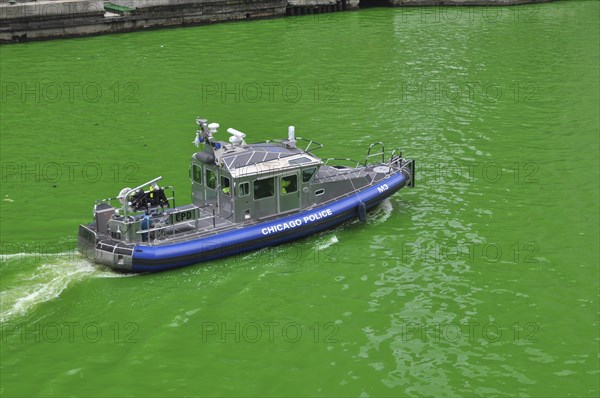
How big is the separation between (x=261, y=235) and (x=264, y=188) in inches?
45.5

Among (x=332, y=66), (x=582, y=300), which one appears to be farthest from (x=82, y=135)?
(x=582, y=300)

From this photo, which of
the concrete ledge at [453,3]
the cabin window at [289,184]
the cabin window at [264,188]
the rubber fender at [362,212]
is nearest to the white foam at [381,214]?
the rubber fender at [362,212]

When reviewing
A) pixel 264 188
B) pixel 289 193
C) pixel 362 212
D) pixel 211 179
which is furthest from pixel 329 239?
pixel 211 179

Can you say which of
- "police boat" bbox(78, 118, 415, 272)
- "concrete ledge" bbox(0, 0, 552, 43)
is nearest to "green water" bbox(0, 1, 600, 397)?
"police boat" bbox(78, 118, 415, 272)

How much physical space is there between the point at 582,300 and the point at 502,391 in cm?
409

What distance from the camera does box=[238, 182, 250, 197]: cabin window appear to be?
21.4 meters

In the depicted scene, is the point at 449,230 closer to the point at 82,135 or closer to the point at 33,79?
the point at 82,135

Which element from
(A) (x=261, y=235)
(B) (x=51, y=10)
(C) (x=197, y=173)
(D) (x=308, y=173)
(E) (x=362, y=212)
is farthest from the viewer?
(B) (x=51, y=10)

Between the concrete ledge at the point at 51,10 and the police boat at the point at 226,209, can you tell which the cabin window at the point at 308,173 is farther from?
the concrete ledge at the point at 51,10

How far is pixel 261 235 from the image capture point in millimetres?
21453

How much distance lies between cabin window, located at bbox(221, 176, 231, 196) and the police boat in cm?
2

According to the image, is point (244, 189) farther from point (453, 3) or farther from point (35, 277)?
point (453, 3)

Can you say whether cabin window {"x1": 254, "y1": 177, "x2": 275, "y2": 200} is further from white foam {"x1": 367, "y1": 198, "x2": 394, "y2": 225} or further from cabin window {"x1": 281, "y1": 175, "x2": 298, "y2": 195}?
white foam {"x1": 367, "y1": 198, "x2": 394, "y2": 225}

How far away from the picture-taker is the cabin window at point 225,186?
852 inches
